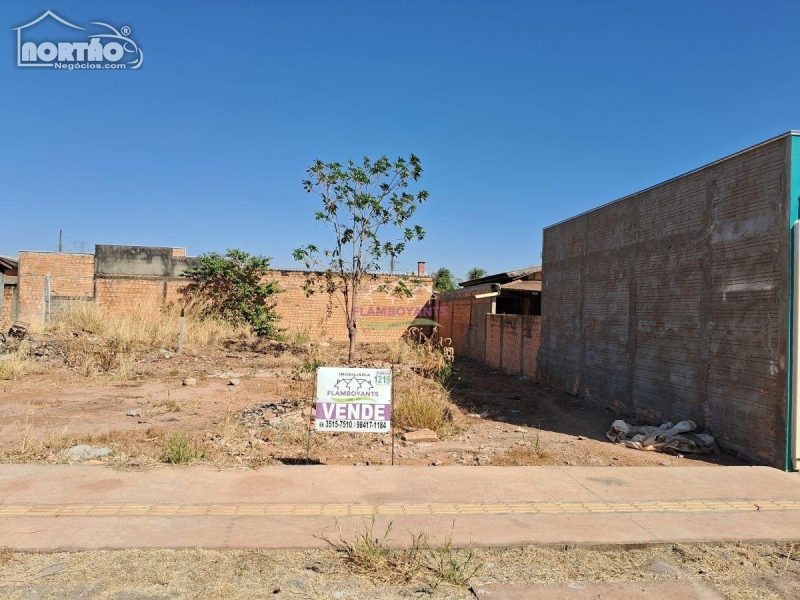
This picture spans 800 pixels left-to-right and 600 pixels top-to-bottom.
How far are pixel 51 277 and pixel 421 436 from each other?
838 inches

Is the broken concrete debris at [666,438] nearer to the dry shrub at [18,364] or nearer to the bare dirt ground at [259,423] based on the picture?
the bare dirt ground at [259,423]

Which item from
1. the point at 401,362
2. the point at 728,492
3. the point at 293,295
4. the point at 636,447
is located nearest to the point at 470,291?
the point at 401,362

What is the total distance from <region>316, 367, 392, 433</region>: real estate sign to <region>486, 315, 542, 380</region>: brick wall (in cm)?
880

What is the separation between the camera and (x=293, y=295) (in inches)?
957

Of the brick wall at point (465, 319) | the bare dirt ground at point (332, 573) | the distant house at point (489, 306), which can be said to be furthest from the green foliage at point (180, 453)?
the brick wall at point (465, 319)

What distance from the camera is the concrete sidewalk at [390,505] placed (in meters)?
4.36

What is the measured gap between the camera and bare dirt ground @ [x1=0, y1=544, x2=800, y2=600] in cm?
356

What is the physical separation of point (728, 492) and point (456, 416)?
509 cm

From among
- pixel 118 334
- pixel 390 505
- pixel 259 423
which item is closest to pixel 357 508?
pixel 390 505

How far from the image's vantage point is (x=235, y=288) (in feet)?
75.8

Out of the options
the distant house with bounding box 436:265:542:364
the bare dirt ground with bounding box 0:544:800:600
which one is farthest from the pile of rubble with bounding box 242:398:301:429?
the distant house with bounding box 436:265:542:364

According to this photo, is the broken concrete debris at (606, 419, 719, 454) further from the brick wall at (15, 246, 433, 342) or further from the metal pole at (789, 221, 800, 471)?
the brick wall at (15, 246, 433, 342)

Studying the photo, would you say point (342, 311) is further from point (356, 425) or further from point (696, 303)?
point (356, 425)

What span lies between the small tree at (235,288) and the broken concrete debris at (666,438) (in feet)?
54.5
